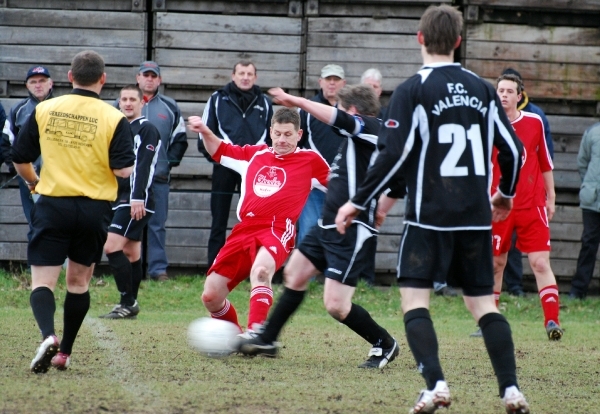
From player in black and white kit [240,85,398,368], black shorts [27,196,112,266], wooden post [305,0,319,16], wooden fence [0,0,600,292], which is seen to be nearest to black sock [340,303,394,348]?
player in black and white kit [240,85,398,368]

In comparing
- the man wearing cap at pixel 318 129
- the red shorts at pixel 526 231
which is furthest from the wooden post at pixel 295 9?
the red shorts at pixel 526 231

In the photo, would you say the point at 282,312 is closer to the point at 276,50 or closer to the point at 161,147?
the point at 161,147

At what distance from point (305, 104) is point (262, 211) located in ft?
5.52

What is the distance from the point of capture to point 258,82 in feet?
44.0

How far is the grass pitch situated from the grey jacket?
8.34ft

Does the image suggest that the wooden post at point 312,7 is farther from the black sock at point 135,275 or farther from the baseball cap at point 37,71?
the black sock at point 135,275

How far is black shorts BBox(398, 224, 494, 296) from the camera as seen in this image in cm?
509

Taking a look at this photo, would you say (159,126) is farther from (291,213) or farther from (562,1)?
(562,1)

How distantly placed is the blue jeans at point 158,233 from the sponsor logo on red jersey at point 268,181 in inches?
187

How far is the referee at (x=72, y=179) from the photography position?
6125 millimetres

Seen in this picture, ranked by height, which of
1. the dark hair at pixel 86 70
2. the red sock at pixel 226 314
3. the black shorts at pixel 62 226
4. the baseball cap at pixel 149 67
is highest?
the dark hair at pixel 86 70

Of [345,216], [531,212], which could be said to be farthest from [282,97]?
[531,212]

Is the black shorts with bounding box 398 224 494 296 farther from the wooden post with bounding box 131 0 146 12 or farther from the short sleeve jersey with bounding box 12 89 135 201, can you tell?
the wooden post with bounding box 131 0 146 12

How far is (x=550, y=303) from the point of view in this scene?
9070 millimetres
